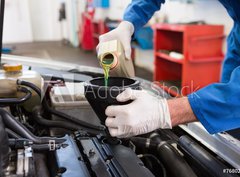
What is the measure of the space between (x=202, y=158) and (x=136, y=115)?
226 mm

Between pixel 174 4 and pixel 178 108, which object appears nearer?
pixel 178 108

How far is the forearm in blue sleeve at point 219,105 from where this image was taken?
68cm

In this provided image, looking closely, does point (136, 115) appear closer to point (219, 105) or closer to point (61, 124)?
point (219, 105)

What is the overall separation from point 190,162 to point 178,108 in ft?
0.62

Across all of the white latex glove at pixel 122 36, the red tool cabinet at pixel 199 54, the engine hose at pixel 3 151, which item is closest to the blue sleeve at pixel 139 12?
the white latex glove at pixel 122 36

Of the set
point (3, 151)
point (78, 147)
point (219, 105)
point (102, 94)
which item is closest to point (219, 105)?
point (219, 105)

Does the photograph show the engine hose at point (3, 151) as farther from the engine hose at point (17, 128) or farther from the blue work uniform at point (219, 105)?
the blue work uniform at point (219, 105)

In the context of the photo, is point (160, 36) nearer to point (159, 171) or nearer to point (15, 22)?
point (159, 171)

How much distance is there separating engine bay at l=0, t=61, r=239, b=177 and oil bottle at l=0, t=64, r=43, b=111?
15 mm

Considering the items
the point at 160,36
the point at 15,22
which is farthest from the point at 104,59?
the point at 15,22

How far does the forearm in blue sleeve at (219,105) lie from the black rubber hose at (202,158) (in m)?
0.08

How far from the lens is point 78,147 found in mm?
819

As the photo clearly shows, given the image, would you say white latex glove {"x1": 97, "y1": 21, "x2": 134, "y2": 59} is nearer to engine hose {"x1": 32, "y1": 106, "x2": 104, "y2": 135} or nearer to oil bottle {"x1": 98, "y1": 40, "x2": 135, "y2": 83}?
oil bottle {"x1": 98, "y1": 40, "x2": 135, "y2": 83}

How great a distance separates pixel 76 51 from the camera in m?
6.12
